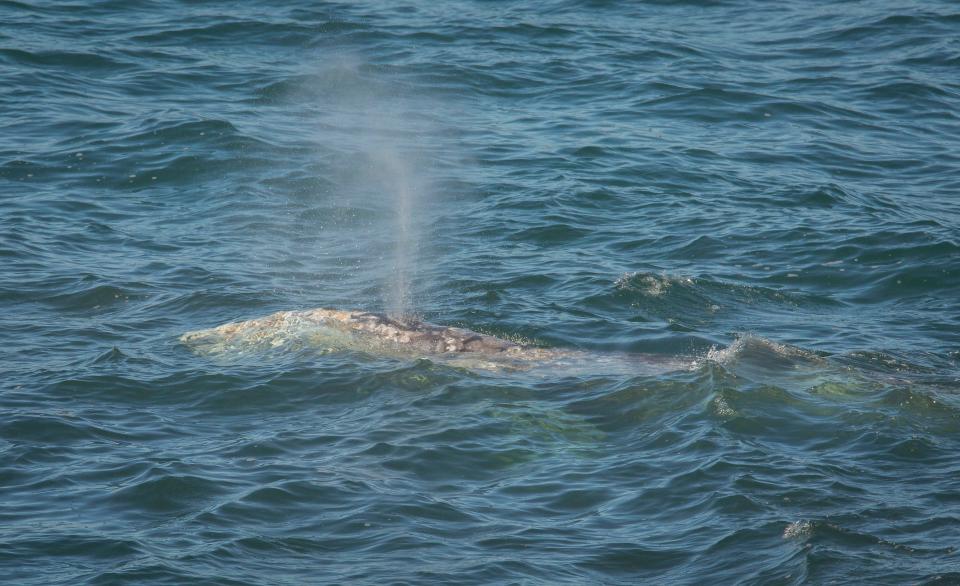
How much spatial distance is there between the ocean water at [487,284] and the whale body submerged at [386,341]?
0.36 metres

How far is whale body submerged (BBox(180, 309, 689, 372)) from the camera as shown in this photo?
1306 cm

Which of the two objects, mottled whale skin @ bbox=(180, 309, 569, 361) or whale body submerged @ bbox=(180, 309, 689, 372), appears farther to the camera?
mottled whale skin @ bbox=(180, 309, 569, 361)

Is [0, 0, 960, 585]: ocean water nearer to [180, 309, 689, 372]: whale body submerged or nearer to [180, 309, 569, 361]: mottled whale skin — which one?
[180, 309, 689, 372]: whale body submerged

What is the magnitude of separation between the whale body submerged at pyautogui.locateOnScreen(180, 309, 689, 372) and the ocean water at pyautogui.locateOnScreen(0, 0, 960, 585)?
36 centimetres

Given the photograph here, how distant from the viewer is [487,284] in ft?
51.6

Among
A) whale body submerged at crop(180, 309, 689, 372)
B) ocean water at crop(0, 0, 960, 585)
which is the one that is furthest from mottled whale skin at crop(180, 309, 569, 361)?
ocean water at crop(0, 0, 960, 585)

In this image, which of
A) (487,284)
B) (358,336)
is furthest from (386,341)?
(487,284)

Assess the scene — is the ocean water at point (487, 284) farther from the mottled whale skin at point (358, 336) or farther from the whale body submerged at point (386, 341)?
the mottled whale skin at point (358, 336)

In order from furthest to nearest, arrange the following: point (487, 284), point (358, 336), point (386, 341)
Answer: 1. point (487, 284)
2. point (358, 336)
3. point (386, 341)

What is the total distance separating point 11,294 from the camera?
49.4ft

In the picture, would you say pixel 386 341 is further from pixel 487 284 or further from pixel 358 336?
pixel 487 284

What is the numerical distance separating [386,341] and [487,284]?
2653 millimetres

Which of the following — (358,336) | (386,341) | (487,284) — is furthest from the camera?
(487,284)

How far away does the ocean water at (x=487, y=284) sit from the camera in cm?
919
